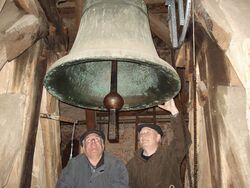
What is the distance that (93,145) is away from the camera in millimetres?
2502

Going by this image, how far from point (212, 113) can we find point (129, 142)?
13.0 feet

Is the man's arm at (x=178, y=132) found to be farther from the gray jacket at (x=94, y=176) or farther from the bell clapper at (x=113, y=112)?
the bell clapper at (x=113, y=112)

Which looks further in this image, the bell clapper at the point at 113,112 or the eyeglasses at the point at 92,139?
the eyeglasses at the point at 92,139

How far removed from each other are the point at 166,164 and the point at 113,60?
0.75 m

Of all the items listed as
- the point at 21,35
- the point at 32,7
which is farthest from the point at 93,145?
the point at 32,7

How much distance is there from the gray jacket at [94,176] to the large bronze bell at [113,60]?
18.5 inches

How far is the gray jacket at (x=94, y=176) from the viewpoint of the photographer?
235 centimetres

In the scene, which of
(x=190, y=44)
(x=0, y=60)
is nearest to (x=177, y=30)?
(x=190, y=44)

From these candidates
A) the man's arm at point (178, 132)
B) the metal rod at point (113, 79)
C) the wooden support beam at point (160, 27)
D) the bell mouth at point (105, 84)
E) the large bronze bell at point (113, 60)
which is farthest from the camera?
the wooden support beam at point (160, 27)

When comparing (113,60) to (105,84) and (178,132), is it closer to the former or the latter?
(105,84)

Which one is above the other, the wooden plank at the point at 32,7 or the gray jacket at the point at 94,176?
the wooden plank at the point at 32,7

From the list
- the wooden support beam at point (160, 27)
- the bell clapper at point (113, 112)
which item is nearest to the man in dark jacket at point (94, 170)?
the bell clapper at point (113, 112)

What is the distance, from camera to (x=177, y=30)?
2502 millimetres

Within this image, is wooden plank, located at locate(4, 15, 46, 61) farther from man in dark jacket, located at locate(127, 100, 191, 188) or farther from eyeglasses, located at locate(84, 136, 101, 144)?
man in dark jacket, located at locate(127, 100, 191, 188)
